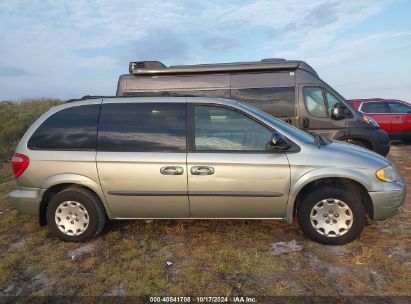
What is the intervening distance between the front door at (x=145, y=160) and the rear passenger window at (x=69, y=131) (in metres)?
0.13

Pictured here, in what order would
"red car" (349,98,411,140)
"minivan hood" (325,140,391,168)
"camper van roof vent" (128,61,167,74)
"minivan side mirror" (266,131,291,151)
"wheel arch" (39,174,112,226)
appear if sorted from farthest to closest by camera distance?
"red car" (349,98,411,140)
"camper van roof vent" (128,61,167,74)
"wheel arch" (39,174,112,226)
"minivan hood" (325,140,391,168)
"minivan side mirror" (266,131,291,151)

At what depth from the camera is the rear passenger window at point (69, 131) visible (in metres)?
4.32

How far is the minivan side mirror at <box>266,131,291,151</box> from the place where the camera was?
13.1 ft

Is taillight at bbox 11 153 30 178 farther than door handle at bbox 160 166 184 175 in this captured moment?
Yes

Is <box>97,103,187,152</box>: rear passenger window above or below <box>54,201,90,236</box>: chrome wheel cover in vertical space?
above

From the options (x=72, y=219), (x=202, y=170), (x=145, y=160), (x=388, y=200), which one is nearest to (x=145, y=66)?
(x=145, y=160)

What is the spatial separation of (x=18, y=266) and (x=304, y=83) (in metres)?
5.88

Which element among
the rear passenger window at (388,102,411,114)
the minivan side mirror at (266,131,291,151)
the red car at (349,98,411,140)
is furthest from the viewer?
the rear passenger window at (388,102,411,114)

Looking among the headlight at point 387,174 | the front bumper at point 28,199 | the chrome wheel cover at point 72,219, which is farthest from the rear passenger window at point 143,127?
the headlight at point 387,174

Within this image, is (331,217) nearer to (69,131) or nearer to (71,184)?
(71,184)

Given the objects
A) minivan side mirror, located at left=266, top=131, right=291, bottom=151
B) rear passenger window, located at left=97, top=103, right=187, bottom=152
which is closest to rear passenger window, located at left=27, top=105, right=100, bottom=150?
rear passenger window, located at left=97, top=103, right=187, bottom=152

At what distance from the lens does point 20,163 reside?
4359mm

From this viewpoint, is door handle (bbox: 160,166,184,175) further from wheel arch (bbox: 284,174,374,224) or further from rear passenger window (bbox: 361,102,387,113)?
rear passenger window (bbox: 361,102,387,113)

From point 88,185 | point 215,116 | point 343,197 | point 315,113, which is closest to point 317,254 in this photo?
point 343,197
